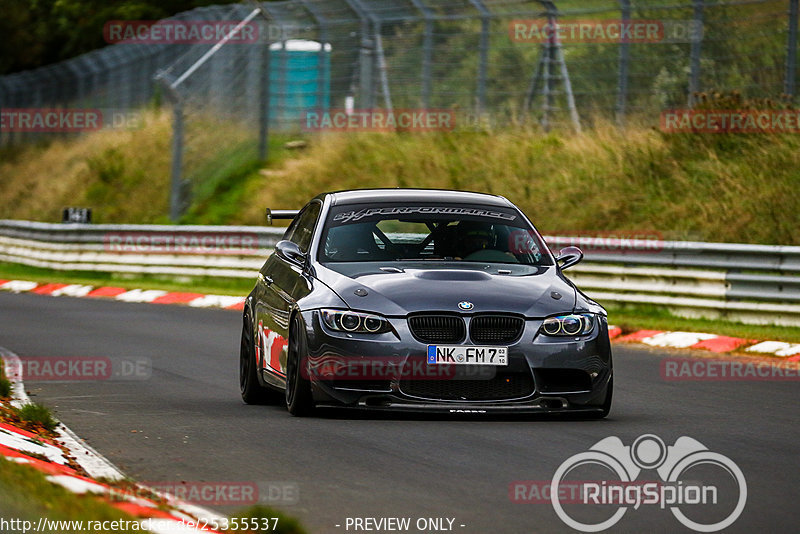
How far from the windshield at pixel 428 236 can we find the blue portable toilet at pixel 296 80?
74.2 feet

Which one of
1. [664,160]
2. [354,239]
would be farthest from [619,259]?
[354,239]

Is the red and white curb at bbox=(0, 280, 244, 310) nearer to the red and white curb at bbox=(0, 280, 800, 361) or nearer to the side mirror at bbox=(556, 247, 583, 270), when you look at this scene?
the red and white curb at bbox=(0, 280, 800, 361)

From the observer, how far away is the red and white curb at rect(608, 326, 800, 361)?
16.2 meters

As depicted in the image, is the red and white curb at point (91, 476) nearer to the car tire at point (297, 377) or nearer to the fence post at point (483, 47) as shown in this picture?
the car tire at point (297, 377)

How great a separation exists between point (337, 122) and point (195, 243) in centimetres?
637

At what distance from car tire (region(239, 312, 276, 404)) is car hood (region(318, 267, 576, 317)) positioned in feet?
4.86

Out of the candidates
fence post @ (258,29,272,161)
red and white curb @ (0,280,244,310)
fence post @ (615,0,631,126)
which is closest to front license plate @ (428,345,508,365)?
red and white curb @ (0,280,244,310)

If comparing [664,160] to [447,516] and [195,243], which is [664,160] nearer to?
[195,243]

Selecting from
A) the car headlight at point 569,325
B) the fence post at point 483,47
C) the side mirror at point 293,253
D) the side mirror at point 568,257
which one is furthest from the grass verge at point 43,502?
the fence post at point 483,47

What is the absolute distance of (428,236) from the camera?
11.2m

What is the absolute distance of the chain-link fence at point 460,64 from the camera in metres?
25.0

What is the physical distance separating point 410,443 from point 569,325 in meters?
1.50

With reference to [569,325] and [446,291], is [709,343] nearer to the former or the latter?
[569,325]

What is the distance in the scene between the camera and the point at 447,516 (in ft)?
22.2
